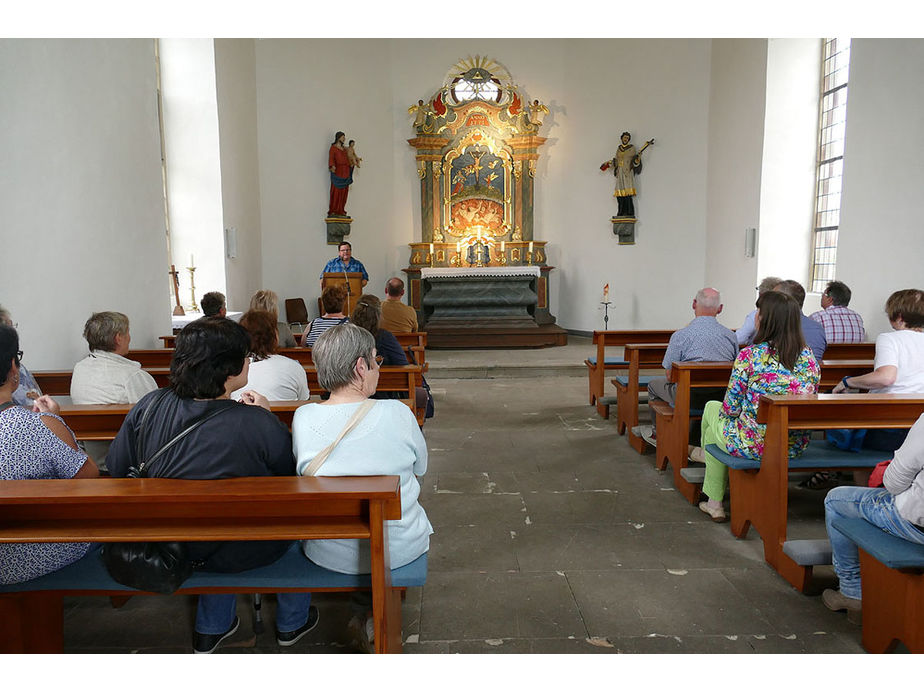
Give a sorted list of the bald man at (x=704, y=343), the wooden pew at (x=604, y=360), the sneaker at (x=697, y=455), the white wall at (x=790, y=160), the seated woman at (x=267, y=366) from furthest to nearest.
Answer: the white wall at (x=790, y=160) → the wooden pew at (x=604, y=360) → the bald man at (x=704, y=343) → the sneaker at (x=697, y=455) → the seated woman at (x=267, y=366)

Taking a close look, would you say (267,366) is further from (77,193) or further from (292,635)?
(77,193)

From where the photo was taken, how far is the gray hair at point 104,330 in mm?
3523

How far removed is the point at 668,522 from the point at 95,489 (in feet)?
9.34

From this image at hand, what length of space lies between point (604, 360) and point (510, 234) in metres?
6.64

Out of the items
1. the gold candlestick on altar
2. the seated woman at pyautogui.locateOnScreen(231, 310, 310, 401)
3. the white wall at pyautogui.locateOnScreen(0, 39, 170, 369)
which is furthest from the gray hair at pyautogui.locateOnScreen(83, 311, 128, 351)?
the gold candlestick on altar

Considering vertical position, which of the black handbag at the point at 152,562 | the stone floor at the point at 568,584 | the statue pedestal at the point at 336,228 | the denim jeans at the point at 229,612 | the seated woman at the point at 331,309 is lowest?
the stone floor at the point at 568,584

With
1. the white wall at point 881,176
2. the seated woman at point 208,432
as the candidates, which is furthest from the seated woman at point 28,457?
the white wall at point 881,176

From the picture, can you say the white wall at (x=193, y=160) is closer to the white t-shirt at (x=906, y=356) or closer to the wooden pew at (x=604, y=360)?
the wooden pew at (x=604, y=360)

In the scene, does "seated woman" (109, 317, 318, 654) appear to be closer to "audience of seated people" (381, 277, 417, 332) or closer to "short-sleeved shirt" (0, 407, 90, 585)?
"short-sleeved shirt" (0, 407, 90, 585)

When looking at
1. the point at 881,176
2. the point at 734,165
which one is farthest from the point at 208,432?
the point at 734,165

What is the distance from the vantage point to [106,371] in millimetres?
3568

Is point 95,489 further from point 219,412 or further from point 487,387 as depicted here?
point 487,387

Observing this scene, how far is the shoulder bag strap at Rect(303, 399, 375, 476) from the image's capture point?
2146 mm

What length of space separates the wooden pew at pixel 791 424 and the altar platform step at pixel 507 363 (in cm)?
578
